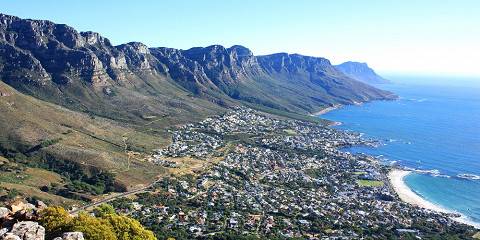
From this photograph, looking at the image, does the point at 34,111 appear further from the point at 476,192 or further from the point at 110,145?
the point at 476,192

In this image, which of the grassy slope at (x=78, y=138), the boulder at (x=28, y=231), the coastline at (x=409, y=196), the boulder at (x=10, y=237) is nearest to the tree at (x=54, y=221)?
the boulder at (x=28, y=231)

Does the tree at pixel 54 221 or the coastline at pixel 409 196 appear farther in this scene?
the coastline at pixel 409 196

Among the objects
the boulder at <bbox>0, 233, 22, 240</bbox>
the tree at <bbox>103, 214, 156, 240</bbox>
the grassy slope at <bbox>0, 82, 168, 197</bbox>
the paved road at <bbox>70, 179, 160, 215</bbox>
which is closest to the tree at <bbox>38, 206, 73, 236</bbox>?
the tree at <bbox>103, 214, 156, 240</bbox>

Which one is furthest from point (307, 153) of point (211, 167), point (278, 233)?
point (278, 233)

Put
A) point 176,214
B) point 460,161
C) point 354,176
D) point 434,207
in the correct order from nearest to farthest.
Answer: point 176,214, point 434,207, point 354,176, point 460,161

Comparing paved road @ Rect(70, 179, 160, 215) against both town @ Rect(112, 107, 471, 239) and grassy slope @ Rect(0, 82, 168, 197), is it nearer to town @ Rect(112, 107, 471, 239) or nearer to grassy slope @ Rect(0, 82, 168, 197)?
town @ Rect(112, 107, 471, 239)

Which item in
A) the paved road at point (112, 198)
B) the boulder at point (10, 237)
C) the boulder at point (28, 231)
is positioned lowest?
the paved road at point (112, 198)

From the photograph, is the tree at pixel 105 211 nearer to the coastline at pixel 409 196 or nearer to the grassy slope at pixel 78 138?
the grassy slope at pixel 78 138
